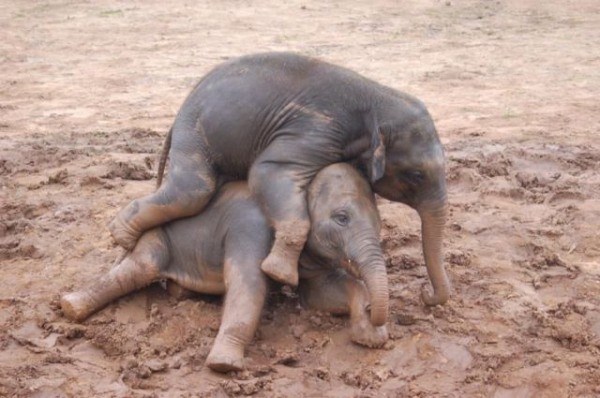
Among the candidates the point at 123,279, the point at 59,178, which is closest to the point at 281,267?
the point at 123,279

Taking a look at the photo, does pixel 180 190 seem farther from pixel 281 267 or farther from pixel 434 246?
pixel 434 246

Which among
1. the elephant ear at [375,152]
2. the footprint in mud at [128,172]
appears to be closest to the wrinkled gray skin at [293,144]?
the elephant ear at [375,152]


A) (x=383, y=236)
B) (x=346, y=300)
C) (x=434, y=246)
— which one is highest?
(x=434, y=246)

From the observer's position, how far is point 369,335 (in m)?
4.66

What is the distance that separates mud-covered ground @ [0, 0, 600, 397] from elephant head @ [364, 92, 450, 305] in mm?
615

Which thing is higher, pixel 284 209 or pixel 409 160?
pixel 409 160

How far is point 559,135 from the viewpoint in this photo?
8938 mm

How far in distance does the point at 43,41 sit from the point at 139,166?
23.9ft

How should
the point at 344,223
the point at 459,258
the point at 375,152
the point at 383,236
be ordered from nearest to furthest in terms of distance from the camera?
1. the point at 375,152
2. the point at 344,223
3. the point at 459,258
4. the point at 383,236

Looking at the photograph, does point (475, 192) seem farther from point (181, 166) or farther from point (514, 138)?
point (181, 166)

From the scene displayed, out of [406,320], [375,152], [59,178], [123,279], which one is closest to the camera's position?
[375,152]

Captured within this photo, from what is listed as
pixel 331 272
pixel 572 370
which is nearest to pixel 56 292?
pixel 331 272

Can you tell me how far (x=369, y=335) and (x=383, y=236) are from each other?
1.59m

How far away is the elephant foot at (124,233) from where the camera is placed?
5.19 meters
